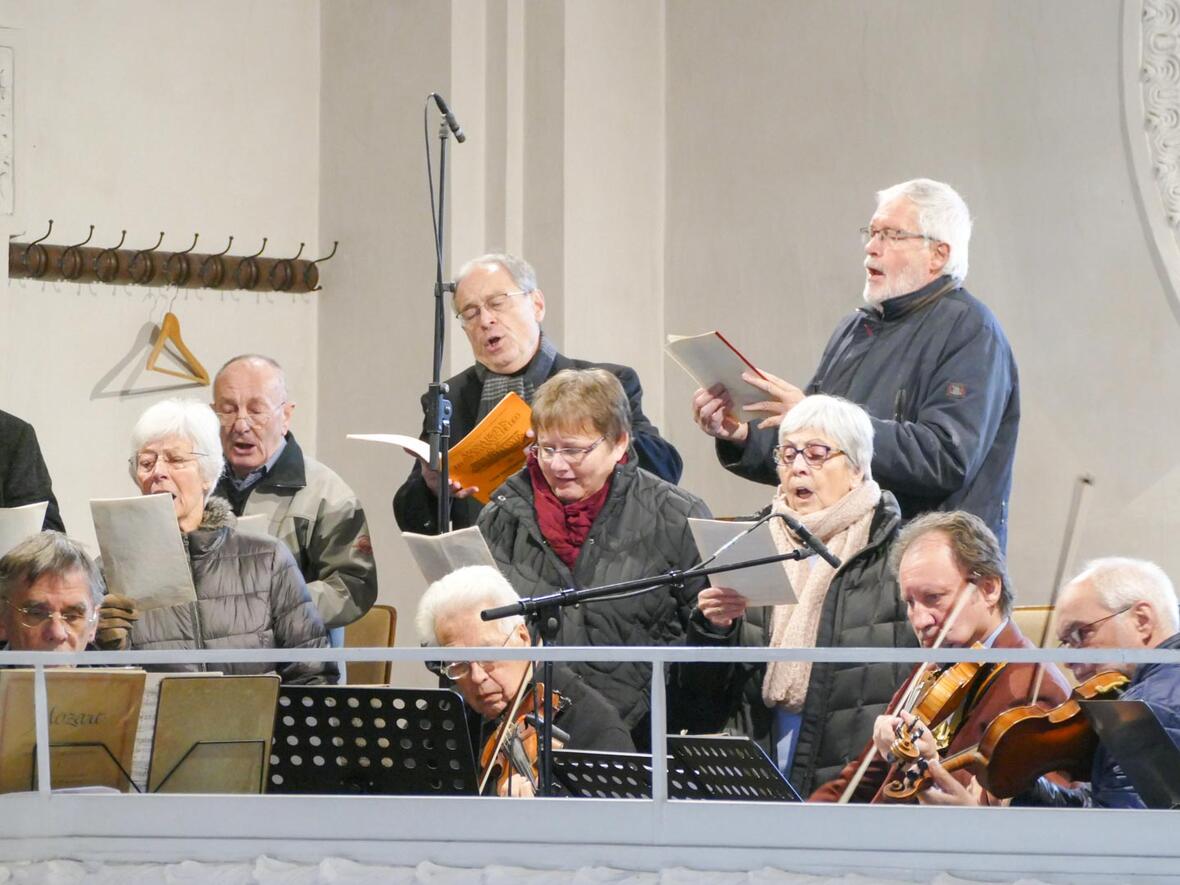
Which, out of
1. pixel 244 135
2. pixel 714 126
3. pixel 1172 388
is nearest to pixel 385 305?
pixel 244 135

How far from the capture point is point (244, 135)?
7219mm

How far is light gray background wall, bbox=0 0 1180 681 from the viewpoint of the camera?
5.58 m

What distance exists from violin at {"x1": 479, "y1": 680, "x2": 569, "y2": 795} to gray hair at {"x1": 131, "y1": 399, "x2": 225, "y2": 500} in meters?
0.99

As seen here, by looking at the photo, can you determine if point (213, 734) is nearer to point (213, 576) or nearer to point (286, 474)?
Result: point (213, 576)

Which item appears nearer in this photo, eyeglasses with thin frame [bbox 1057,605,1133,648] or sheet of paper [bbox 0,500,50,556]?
eyeglasses with thin frame [bbox 1057,605,1133,648]

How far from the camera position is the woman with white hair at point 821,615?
11.3ft

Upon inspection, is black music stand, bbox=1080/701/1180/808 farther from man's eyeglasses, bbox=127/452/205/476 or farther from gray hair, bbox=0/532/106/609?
man's eyeglasses, bbox=127/452/205/476

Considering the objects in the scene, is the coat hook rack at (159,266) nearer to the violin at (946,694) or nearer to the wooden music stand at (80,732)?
the wooden music stand at (80,732)

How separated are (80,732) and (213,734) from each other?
0.71 ft

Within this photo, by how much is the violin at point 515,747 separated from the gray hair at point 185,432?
0.99 m

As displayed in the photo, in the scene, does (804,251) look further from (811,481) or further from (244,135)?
(811,481)

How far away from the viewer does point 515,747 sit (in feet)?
11.0

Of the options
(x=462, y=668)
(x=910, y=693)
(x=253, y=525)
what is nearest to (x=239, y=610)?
(x=253, y=525)

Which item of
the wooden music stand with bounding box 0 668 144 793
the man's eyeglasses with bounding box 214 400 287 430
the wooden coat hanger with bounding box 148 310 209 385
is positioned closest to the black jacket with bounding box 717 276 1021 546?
the man's eyeglasses with bounding box 214 400 287 430
